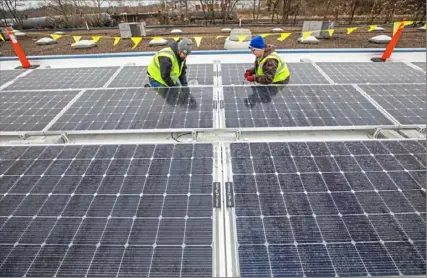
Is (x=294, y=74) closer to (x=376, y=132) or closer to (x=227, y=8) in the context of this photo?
(x=376, y=132)

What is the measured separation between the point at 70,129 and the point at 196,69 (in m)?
4.77

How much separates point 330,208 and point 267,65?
174 inches

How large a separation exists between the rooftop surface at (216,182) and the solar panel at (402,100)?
47mm

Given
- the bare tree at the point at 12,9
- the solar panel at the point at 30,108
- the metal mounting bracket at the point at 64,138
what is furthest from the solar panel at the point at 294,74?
the bare tree at the point at 12,9

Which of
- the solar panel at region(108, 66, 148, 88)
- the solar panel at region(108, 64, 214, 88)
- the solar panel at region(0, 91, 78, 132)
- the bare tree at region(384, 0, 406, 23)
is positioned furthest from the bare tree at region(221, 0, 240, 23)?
the solar panel at region(0, 91, 78, 132)

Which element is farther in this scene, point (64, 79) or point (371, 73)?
point (64, 79)

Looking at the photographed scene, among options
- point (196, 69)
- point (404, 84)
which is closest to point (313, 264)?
point (404, 84)

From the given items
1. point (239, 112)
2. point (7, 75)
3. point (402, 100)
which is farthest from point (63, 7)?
point (402, 100)

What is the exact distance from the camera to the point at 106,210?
312 cm

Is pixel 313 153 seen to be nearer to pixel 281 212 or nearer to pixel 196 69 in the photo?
pixel 281 212

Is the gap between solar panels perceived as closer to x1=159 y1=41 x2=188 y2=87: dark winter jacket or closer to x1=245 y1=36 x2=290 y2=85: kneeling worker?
x1=245 y1=36 x2=290 y2=85: kneeling worker

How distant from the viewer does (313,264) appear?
253 cm

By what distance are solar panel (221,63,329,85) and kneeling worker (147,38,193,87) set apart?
1.45m

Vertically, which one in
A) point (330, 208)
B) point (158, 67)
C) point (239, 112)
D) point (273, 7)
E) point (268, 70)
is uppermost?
point (273, 7)
